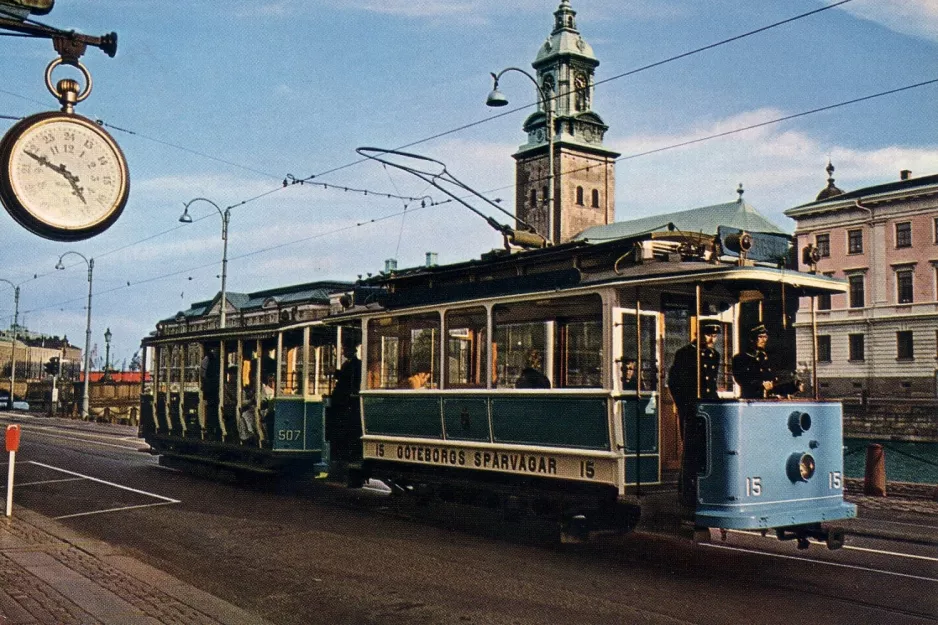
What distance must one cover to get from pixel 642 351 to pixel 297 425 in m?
8.06

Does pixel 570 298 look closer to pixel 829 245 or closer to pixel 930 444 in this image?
pixel 930 444

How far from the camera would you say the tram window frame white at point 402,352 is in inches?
483

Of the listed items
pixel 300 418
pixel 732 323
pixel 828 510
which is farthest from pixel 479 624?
pixel 300 418

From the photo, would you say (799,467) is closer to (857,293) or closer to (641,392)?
(641,392)

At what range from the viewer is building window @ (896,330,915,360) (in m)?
55.1

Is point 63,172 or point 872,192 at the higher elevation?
point 872,192

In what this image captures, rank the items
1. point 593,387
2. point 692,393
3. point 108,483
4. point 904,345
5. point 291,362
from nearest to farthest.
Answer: point 692,393, point 593,387, point 291,362, point 108,483, point 904,345

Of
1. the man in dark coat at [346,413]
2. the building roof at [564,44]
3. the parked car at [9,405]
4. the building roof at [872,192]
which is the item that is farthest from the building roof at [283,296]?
the man in dark coat at [346,413]

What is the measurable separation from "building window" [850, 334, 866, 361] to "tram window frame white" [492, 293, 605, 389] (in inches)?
2122

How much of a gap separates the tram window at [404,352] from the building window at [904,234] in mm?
51403

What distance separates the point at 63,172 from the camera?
4922 mm

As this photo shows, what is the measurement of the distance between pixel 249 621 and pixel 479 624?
1.74 m

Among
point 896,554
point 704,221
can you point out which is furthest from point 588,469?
point 704,221

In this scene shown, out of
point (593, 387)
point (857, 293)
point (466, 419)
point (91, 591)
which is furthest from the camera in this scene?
point (857, 293)
